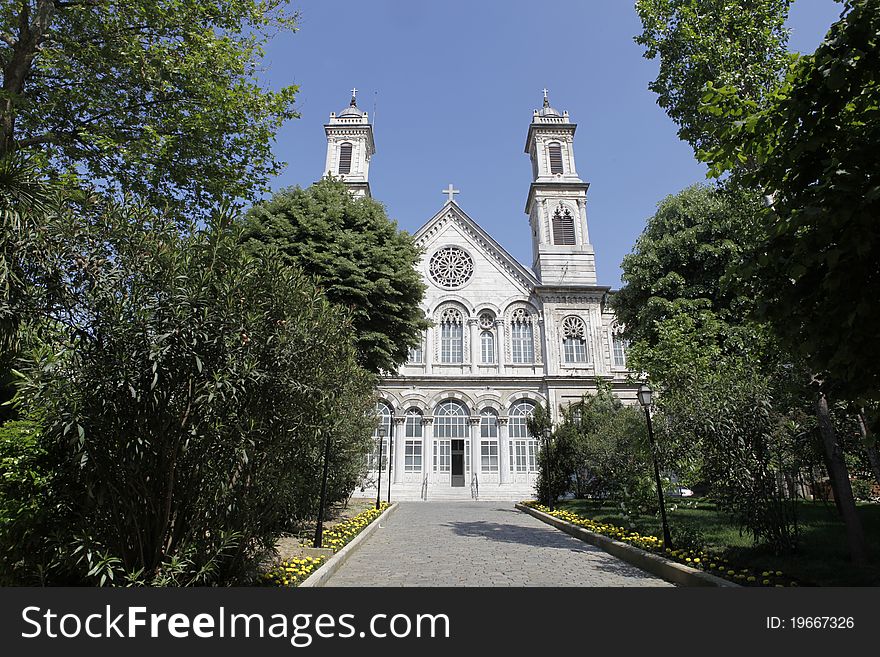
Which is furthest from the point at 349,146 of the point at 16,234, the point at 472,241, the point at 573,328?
the point at 16,234

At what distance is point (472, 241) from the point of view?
34.6 m

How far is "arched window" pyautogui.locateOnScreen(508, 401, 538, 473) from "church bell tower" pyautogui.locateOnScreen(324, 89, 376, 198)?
19.8 metres

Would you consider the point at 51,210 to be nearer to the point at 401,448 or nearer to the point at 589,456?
the point at 589,456

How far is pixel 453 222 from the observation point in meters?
35.2

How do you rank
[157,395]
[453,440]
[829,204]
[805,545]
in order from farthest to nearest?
[453,440] < [805,545] < [157,395] < [829,204]

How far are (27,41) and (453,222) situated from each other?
2761 cm

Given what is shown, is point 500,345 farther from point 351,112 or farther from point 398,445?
point 351,112

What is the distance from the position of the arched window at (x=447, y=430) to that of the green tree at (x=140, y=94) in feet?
70.7

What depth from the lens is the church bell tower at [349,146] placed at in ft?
120

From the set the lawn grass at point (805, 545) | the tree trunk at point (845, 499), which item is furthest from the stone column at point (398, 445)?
the tree trunk at point (845, 499)

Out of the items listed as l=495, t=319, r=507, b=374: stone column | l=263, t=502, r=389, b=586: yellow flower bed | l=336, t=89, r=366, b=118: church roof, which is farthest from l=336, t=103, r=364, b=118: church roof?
l=263, t=502, r=389, b=586: yellow flower bed

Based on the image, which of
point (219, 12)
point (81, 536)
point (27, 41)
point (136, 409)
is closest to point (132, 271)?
point (136, 409)

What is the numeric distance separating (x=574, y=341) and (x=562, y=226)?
9158 millimetres

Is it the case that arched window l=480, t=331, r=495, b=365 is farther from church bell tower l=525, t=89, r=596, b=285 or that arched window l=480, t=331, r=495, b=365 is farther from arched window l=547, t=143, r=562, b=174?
arched window l=547, t=143, r=562, b=174
